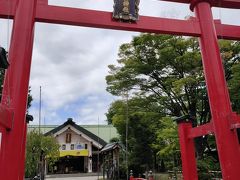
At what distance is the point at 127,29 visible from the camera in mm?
5676

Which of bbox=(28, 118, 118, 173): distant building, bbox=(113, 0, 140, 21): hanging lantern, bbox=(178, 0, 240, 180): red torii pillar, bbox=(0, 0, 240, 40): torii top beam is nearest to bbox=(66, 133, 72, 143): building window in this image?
bbox=(28, 118, 118, 173): distant building

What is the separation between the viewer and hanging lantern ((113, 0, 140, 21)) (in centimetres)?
561

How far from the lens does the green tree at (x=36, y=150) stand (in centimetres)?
1614

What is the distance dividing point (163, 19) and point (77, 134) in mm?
25898

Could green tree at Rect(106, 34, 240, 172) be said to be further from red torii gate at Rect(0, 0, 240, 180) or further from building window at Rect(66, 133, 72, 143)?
building window at Rect(66, 133, 72, 143)

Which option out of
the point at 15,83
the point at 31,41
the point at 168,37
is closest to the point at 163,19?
the point at 31,41

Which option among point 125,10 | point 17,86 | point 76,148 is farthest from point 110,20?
point 76,148

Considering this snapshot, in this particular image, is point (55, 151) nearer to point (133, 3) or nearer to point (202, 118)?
point (202, 118)

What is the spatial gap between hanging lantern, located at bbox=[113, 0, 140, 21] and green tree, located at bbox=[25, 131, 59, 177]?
494 inches

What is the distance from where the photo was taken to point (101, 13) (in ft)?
18.2

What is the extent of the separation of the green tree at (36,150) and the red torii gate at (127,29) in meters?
11.7

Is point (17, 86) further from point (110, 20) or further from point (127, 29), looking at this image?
point (127, 29)

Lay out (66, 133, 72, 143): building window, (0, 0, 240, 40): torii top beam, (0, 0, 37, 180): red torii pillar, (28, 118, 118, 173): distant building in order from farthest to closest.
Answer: (66, 133, 72, 143): building window, (28, 118, 118, 173): distant building, (0, 0, 240, 40): torii top beam, (0, 0, 37, 180): red torii pillar

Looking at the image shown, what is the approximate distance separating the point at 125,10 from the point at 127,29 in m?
0.36
